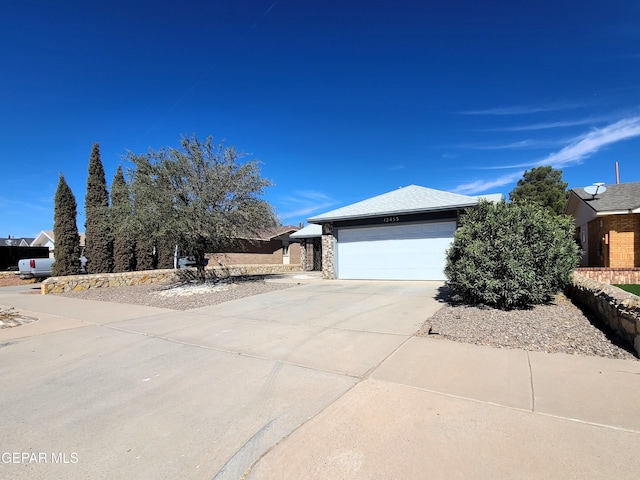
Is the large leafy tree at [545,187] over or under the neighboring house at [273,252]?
over

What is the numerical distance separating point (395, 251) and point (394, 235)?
68cm

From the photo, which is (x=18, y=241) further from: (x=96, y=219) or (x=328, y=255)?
(x=328, y=255)

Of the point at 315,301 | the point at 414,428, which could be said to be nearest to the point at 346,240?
the point at 315,301

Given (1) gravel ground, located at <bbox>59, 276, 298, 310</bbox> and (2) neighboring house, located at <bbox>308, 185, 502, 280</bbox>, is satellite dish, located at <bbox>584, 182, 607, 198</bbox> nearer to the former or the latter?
(2) neighboring house, located at <bbox>308, 185, 502, 280</bbox>

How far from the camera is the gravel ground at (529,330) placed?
5.00m

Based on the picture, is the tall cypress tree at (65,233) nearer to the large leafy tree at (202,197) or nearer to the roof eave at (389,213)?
the large leafy tree at (202,197)

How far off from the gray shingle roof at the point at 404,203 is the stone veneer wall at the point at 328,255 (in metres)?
0.61

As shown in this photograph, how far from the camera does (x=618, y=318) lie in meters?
5.32

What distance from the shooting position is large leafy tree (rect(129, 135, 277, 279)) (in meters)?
11.7

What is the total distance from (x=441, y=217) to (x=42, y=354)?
492 inches

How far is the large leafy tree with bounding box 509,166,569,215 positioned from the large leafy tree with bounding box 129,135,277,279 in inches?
1008

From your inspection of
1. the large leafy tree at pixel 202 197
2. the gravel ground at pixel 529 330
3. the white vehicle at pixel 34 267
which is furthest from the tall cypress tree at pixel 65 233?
the gravel ground at pixel 529 330

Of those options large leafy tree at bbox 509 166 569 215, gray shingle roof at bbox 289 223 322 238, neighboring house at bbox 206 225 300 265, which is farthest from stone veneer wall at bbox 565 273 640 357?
large leafy tree at bbox 509 166 569 215

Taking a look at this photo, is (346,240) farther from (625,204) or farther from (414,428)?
(414,428)
